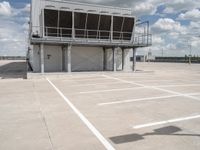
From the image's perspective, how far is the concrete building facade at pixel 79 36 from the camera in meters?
19.8

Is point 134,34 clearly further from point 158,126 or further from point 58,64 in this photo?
point 158,126

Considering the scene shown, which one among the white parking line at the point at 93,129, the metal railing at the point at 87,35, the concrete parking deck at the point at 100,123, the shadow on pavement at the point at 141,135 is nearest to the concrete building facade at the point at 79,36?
the metal railing at the point at 87,35

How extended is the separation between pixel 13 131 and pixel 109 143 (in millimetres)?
2492

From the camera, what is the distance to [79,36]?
70.5 feet

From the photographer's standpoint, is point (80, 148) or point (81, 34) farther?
point (81, 34)

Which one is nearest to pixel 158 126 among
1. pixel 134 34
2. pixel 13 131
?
pixel 13 131

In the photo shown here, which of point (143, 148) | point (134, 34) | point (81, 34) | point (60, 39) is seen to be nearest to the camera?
point (143, 148)

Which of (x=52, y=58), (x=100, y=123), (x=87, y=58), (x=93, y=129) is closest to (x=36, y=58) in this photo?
(x=52, y=58)

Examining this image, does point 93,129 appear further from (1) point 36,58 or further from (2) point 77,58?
(2) point 77,58

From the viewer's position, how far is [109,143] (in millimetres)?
4715

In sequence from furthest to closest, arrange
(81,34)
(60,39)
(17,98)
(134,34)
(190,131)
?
(134,34)
(81,34)
(60,39)
(17,98)
(190,131)

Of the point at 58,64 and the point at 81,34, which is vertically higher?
the point at 81,34

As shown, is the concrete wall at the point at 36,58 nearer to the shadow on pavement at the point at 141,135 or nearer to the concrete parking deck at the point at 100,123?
the concrete parking deck at the point at 100,123

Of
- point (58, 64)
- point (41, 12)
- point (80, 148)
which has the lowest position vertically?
point (80, 148)
